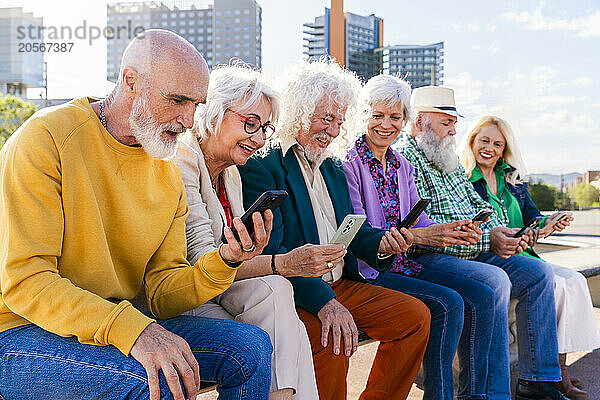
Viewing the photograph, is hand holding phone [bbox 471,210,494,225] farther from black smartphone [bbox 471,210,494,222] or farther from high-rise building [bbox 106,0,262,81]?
high-rise building [bbox 106,0,262,81]

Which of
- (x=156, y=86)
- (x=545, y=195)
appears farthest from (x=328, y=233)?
(x=545, y=195)

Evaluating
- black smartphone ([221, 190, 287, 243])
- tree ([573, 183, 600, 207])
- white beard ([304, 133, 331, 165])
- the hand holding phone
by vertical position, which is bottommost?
tree ([573, 183, 600, 207])

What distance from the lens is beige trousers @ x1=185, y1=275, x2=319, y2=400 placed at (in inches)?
81.4

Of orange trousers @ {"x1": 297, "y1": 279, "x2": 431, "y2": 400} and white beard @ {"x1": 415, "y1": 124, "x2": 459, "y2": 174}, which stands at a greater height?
white beard @ {"x1": 415, "y1": 124, "x2": 459, "y2": 174}

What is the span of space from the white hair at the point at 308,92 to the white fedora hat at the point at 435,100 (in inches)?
39.7

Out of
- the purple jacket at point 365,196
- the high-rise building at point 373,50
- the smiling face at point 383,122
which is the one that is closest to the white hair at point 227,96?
the purple jacket at point 365,196

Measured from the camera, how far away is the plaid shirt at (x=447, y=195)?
12.1 ft

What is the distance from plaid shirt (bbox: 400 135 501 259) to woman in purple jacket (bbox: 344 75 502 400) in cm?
17

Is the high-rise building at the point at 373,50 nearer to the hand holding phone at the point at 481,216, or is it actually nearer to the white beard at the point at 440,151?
the white beard at the point at 440,151

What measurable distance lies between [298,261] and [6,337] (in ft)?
3.52

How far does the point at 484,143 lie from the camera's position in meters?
4.23

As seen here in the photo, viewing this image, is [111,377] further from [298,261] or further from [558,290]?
[558,290]

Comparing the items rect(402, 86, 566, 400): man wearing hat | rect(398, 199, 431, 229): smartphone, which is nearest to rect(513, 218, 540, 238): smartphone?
rect(402, 86, 566, 400): man wearing hat

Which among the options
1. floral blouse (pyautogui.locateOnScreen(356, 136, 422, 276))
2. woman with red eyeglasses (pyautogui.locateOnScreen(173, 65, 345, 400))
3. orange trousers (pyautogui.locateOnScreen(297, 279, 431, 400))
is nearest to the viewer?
woman with red eyeglasses (pyautogui.locateOnScreen(173, 65, 345, 400))
